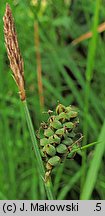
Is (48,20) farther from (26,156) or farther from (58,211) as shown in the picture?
(58,211)

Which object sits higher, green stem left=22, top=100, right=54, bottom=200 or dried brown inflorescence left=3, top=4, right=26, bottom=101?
dried brown inflorescence left=3, top=4, right=26, bottom=101

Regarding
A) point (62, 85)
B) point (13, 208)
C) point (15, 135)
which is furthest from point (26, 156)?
point (13, 208)

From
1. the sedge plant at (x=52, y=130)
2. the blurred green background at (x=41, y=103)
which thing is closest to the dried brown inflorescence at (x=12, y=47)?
the sedge plant at (x=52, y=130)

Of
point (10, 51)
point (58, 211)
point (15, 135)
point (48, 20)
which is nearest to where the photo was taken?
point (10, 51)

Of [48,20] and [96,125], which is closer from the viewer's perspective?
[96,125]

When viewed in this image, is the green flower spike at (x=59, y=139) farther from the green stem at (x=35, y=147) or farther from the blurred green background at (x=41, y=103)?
the blurred green background at (x=41, y=103)

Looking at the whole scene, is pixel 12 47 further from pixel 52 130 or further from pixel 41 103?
pixel 41 103

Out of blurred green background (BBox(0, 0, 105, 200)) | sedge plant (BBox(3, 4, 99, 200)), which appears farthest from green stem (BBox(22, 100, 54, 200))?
blurred green background (BBox(0, 0, 105, 200))

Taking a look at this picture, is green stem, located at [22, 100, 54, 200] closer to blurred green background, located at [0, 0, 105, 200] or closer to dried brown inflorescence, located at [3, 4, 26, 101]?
dried brown inflorescence, located at [3, 4, 26, 101]

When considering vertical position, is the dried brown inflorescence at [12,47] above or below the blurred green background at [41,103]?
above

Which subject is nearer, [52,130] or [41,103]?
[52,130]

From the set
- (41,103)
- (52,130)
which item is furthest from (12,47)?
(41,103)
